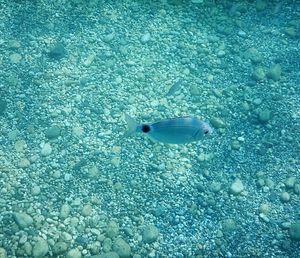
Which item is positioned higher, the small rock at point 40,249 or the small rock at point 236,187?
the small rock at point 236,187

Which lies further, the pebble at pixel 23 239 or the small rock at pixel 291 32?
the small rock at pixel 291 32

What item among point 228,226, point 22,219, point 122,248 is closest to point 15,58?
point 22,219

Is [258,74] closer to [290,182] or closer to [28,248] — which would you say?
[290,182]

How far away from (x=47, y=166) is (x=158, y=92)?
1778 millimetres

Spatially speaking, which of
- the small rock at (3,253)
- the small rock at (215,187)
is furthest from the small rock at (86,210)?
the small rock at (215,187)

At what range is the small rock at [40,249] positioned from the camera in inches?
117

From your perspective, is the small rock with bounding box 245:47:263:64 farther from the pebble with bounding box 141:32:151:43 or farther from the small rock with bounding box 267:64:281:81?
the pebble with bounding box 141:32:151:43

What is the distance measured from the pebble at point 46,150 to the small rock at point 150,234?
1463mm

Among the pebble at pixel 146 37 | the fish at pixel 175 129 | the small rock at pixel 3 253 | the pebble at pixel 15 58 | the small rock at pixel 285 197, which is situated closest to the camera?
the fish at pixel 175 129

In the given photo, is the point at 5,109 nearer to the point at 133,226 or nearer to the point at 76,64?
the point at 76,64

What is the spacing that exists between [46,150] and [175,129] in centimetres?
182

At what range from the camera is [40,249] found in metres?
2.98

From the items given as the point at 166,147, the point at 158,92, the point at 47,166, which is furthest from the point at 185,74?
the point at 47,166

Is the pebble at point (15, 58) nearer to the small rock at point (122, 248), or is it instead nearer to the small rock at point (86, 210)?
the small rock at point (86, 210)
